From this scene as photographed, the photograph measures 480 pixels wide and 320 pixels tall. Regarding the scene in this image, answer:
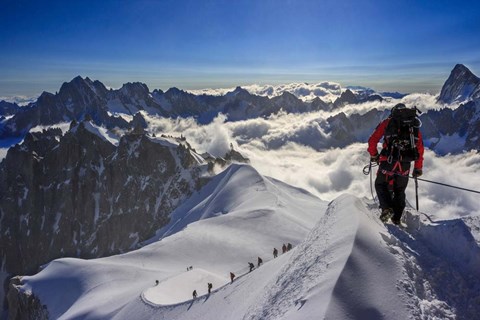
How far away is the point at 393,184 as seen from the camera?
46.3 feet

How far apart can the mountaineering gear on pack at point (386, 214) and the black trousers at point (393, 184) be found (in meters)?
0.14

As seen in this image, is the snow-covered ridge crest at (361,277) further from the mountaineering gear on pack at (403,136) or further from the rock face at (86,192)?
the rock face at (86,192)

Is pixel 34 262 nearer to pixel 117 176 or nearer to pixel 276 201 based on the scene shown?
pixel 117 176

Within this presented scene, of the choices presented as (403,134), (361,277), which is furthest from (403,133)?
(361,277)

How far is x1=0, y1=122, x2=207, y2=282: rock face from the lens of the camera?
499 feet

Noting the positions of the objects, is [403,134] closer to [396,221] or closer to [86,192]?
[396,221]

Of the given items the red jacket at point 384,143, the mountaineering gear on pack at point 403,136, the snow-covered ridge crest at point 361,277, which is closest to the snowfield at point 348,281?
the snow-covered ridge crest at point 361,277

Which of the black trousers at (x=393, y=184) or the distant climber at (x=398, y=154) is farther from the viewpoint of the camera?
the black trousers at (x=393, y=184)

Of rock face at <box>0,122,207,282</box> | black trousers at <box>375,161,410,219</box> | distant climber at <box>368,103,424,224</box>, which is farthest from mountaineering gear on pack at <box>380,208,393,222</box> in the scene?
rock face at <box>0,122,207,282</box>

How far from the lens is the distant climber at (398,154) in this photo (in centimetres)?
1349

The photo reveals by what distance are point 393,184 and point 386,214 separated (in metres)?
1.19

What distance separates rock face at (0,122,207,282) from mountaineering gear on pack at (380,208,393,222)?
12596 centimetres

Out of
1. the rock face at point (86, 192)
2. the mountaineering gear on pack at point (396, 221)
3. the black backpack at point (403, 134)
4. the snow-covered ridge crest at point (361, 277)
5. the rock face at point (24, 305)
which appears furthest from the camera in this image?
the rock face at point (86, 192)

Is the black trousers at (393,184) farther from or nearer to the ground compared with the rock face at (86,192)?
farther from the ground
